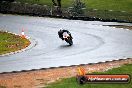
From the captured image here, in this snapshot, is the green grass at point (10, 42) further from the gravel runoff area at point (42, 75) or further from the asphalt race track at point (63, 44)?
the gravel runoff area at point (42, 75)

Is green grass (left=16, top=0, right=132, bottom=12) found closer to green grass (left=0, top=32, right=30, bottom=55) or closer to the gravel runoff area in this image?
green grass (left=0, top=32, right=30, bottom=55)

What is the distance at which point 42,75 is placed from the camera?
2106 cm

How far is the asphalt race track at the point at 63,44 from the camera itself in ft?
79.4

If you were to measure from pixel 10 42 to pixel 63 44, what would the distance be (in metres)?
4.31

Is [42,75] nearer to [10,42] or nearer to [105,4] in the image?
[10,42]

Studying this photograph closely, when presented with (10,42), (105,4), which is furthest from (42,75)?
(105,4)

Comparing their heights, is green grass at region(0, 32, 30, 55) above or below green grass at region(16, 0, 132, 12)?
above

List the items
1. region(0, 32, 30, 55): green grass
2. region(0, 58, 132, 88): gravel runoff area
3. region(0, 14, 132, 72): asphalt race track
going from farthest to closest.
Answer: region(0, 32, 30, 55): green grass → region(0, 14, 132, 72): asphalt race track → region(0, 58, 132, 88): gravel runoff area

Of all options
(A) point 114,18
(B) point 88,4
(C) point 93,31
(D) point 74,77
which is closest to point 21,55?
(D) point 74,77

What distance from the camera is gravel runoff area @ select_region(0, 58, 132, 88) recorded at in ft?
64.0

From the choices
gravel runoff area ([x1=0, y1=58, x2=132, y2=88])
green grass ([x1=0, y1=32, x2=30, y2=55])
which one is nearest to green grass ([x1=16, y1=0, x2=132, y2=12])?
green grass ([x1=0, y1=32, x2=30, y2=55])

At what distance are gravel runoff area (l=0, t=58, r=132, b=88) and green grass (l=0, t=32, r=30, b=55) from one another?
6.20 meters

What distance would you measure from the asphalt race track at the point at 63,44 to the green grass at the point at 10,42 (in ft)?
3.29

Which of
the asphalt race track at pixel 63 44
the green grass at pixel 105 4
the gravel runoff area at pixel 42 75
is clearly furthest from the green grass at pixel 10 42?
the green grass at pixel 105 4
